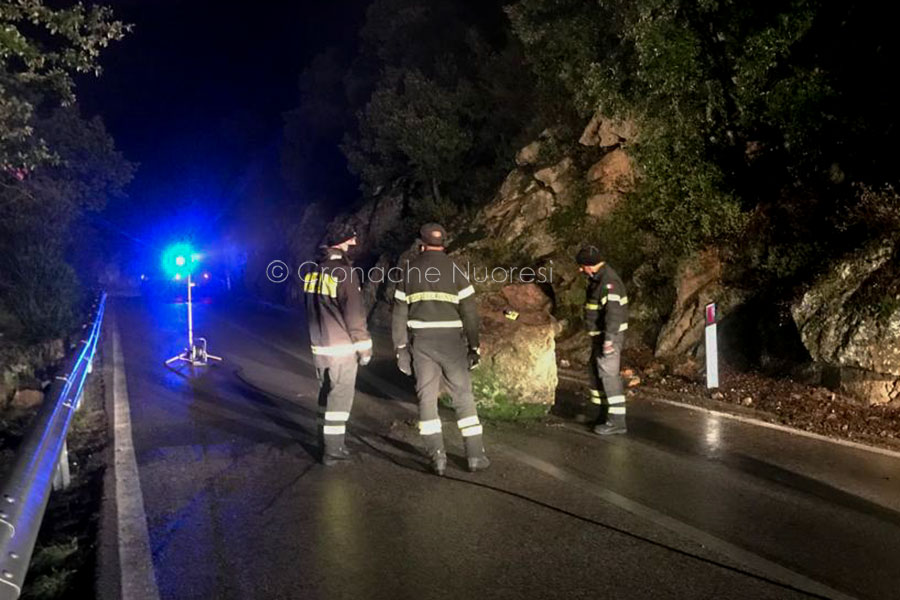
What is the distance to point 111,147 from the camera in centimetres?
2750

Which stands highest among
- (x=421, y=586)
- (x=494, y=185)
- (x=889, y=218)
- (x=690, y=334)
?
(x=494, y=185)

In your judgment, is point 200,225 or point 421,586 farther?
point 200,225

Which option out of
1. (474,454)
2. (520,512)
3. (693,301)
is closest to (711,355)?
(693,301)

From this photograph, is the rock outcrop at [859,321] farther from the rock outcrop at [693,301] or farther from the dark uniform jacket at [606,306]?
the dark uniform jacket at [606,306]

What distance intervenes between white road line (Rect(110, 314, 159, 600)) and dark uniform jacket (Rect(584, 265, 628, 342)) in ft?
14.2

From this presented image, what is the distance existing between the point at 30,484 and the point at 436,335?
2.97m

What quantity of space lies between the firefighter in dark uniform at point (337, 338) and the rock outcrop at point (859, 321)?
16.9 ft

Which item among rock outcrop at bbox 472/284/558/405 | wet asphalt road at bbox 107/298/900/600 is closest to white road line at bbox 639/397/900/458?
wet asphalt road at bbox 107/298/900/600

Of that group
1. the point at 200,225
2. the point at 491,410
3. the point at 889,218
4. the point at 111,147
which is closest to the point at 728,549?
the point at 491,410

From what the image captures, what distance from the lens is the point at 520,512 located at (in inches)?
195

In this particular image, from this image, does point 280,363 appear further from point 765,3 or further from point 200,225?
point 200,225

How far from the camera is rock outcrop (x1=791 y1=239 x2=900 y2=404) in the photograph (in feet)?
24.2

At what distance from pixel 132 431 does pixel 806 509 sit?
20.3 feet

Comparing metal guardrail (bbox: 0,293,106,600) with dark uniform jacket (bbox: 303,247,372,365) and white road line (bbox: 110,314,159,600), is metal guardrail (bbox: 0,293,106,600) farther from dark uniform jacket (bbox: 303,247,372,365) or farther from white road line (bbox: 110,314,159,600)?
dark uniform jacket (bbox: 303,247,372,365)
